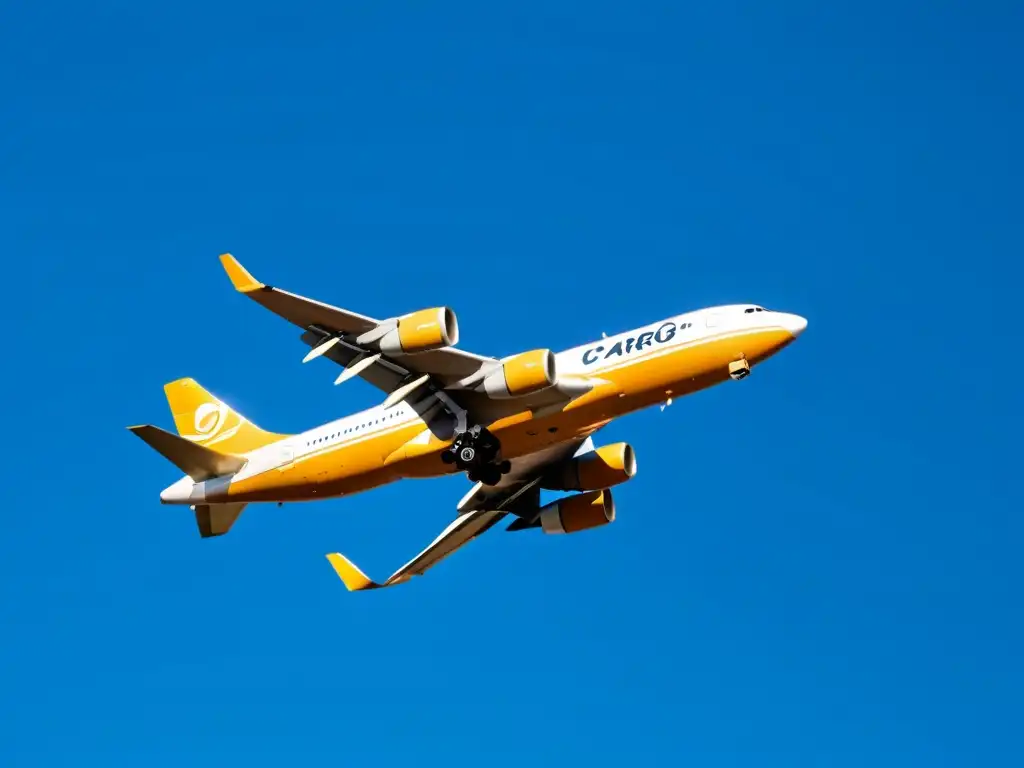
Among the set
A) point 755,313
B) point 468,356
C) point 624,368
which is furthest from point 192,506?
point 755,313

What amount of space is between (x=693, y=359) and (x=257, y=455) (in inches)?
625

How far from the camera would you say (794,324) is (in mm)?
49562

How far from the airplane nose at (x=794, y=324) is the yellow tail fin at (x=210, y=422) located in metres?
18.3

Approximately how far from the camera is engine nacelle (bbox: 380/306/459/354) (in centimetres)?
4688

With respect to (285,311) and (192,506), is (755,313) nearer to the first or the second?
(285,311)

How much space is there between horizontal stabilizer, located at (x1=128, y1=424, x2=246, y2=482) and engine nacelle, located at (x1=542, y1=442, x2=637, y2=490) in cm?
1179

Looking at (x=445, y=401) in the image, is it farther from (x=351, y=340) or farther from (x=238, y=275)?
(x=238, y=275)

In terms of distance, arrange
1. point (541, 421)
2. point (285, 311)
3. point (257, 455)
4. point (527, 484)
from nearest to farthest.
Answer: point (285, 311), point (541, 421), point (257, 455), point (527, 484)

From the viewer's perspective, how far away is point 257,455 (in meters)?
54.4

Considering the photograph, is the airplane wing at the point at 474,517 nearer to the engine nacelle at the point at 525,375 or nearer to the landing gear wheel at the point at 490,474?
the landing gear wheel at the point at 490,474

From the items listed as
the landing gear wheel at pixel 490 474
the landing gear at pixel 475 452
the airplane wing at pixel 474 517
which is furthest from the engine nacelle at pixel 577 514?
the landing gear at pixel 475 452

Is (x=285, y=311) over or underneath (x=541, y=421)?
over

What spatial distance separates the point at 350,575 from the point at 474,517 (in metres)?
5.23

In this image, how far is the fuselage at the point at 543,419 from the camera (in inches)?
1949
